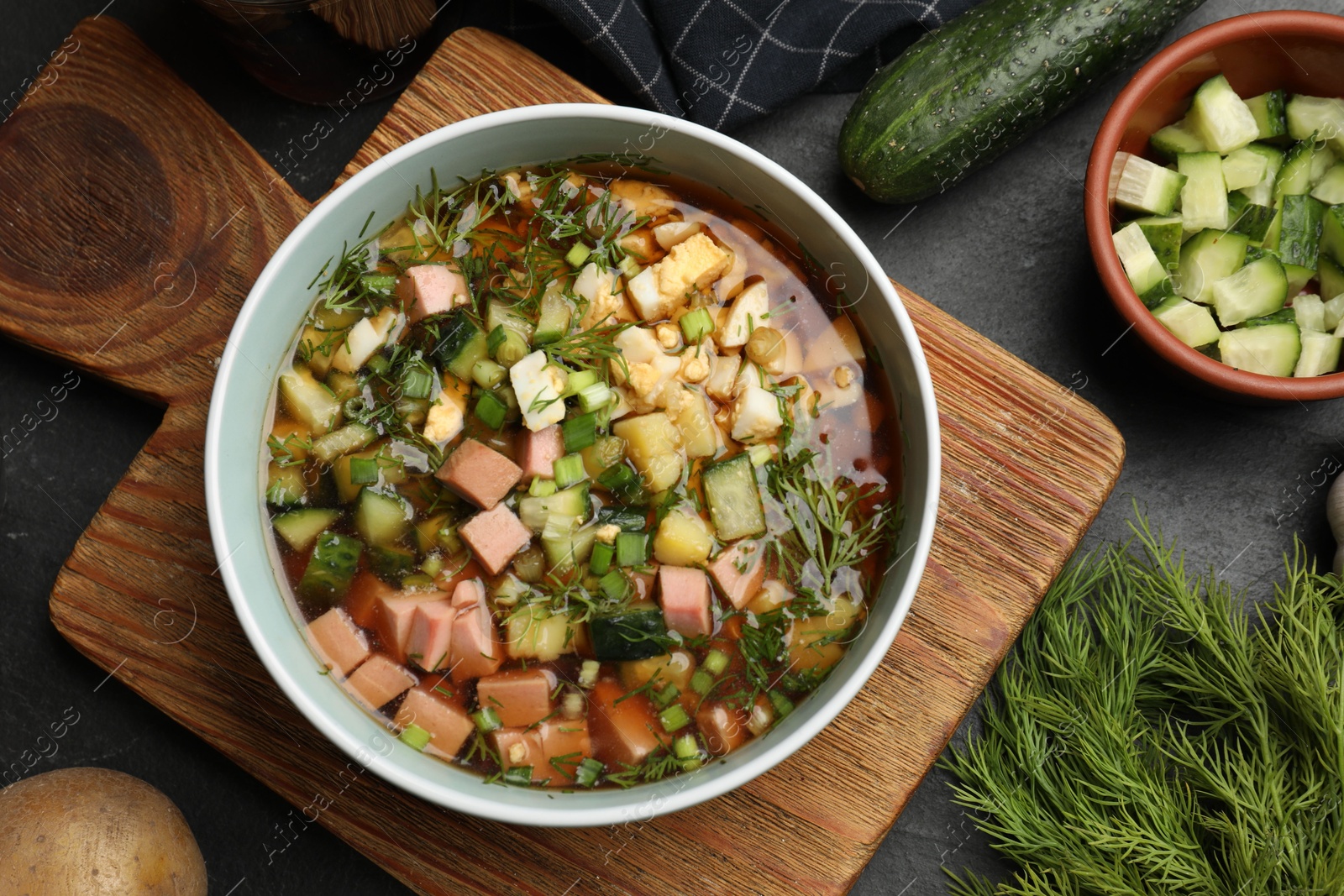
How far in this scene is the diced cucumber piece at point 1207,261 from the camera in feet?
8.39

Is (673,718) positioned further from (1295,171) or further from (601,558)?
(1295,171)

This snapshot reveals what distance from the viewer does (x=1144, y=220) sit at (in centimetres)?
258

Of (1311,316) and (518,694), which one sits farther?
(1311,316)

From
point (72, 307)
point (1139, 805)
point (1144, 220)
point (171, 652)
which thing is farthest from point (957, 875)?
point (72, 307)

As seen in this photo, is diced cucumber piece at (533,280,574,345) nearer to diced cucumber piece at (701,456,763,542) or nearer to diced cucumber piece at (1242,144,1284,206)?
diced cucumber piece at (701,456,763,542)

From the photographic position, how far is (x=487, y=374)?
214 centimetres

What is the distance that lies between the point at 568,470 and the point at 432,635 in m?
0.47

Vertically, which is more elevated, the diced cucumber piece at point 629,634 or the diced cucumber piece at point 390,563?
the diced cucumber piece at point 390,563

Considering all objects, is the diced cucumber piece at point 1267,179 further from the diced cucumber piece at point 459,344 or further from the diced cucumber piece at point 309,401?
the diced cucumber piece at point 309,401

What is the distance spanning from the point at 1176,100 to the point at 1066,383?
2.71 feet

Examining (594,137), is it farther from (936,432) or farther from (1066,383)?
(1066,383)

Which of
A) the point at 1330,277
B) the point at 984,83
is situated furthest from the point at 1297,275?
the point at 984,83

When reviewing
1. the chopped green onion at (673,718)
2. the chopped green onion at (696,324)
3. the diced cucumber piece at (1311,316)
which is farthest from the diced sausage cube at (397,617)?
the diced cucumber piece at (1311,316)

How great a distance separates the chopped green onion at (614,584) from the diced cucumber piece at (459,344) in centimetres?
56
